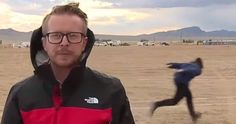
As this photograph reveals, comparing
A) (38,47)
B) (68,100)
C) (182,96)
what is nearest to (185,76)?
(182,96)

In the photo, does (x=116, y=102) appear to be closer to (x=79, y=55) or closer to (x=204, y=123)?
(x=79, y=55)

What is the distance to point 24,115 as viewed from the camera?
284 cm

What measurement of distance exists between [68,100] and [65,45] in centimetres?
28

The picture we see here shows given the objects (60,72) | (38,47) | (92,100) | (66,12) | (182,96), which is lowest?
(182,96)

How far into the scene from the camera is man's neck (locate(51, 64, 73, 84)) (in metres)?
2.83

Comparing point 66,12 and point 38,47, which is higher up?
point 66,12

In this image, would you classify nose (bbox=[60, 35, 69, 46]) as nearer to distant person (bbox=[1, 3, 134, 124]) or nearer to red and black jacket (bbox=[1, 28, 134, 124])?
distant person (bbox=[1, 3, 134, 124])

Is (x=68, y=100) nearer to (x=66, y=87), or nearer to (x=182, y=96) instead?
(x=66, y=87)

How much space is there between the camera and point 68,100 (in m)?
2.82

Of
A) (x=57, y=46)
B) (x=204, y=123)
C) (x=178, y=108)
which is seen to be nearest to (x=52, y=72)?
(x=57, y=46)

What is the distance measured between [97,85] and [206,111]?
9.54 m

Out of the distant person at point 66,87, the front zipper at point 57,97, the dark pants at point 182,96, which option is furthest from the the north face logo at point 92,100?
the dark pants at point 182,96

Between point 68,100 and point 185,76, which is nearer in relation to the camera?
point 68,100

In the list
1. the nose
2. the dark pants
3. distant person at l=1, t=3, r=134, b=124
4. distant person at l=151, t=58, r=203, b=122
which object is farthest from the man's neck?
the dark pants
